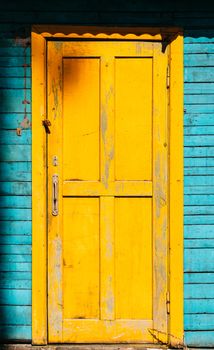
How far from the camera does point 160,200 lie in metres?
4.47

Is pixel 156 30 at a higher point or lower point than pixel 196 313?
higher

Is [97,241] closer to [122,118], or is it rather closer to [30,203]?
[30,203]

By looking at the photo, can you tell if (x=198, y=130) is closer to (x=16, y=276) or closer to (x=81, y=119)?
(x=81, y=119)

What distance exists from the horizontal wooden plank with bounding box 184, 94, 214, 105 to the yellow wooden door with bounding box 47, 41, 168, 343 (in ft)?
0.61

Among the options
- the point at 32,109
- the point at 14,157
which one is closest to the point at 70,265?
the point at 14,157

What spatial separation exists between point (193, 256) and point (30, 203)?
129cm

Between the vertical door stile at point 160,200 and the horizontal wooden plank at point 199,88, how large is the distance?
166 millimetres

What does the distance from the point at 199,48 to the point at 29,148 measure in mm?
1478

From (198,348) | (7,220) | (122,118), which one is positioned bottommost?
(198,348)

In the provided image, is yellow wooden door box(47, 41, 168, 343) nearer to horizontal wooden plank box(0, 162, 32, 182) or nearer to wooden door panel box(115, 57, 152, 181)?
wooden door panel box(115, 57, 152, 181)

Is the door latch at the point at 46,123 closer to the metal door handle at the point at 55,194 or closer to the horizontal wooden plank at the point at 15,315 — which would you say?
the metal door handle at the point at 55,194

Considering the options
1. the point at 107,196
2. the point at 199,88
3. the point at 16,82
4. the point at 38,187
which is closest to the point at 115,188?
the point at 107,196

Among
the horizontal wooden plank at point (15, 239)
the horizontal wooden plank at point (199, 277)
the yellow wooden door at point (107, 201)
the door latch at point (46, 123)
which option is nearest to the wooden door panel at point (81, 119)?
the yellow wooden door at point (107, 201)

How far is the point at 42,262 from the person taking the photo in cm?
445
